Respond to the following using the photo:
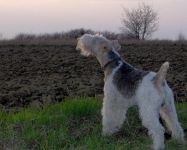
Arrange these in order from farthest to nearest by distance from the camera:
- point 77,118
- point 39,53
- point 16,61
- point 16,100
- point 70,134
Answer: point 39,53 → point 16,61 → point 16,100 → point 77,118 → point 70,134

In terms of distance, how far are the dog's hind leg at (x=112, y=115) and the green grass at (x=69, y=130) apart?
0.46ft

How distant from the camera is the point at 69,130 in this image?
859 cm

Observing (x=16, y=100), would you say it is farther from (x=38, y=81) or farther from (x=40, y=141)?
(x=40, y=141)

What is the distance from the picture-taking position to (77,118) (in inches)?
365

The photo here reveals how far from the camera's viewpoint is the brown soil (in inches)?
505

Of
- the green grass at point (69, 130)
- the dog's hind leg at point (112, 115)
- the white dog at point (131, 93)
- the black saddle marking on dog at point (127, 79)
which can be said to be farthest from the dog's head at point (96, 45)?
the green grass at point (69, 130)

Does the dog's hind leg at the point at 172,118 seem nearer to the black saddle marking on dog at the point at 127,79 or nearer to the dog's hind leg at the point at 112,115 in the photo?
the black saddle marking on dog at the point at 127,79

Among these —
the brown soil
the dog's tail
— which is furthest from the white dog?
the brown soil

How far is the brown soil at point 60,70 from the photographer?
42.1 feet

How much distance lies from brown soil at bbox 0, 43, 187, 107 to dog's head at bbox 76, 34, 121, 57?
340 cm

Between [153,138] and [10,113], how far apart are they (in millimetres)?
3469

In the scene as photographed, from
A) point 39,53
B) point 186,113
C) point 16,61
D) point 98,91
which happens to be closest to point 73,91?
point 98,91

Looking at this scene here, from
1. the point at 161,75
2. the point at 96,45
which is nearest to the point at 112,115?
the point at 96,45

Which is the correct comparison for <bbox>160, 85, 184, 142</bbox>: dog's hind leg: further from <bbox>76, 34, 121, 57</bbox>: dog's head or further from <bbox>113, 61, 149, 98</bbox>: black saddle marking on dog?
<bbox>76, 34, 121, 57</bbox>: dog's head
